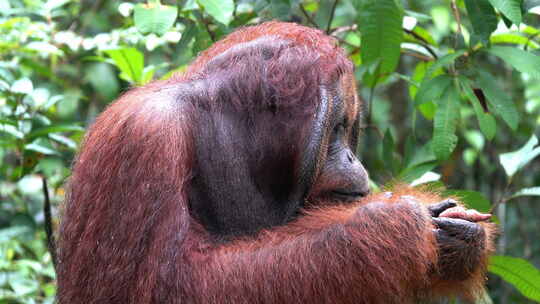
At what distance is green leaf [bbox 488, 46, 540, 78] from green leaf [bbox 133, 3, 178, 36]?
1409 millimetres

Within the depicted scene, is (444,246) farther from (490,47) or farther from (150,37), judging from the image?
(150,37)

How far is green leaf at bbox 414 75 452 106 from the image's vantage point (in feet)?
11.3

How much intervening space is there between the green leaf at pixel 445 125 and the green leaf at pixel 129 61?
1535 mm

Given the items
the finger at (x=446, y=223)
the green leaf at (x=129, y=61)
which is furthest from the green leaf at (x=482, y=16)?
the green leaf at (x=129, y=61)

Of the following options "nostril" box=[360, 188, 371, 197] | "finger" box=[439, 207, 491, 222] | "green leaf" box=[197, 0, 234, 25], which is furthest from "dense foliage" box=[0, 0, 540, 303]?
"finger" box=[439, 207, 491, 222]

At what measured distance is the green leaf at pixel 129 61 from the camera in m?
3.96

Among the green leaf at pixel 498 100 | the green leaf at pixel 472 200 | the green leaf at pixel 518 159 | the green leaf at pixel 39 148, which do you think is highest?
the green leaf at pixel 498 100

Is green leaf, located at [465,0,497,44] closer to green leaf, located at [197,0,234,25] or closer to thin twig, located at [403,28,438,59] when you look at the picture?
thin twig, located at [403,28,438,59]

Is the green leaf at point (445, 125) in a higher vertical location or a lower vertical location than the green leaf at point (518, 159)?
higher

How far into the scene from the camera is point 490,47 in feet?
11.5

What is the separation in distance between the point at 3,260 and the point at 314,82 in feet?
7.01

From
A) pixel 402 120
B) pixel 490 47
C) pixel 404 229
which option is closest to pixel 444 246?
pixel 404 229

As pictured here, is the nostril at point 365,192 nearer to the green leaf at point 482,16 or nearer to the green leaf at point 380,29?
the green leaf at point 380,29

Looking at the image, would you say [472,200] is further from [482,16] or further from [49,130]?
[49,130]
